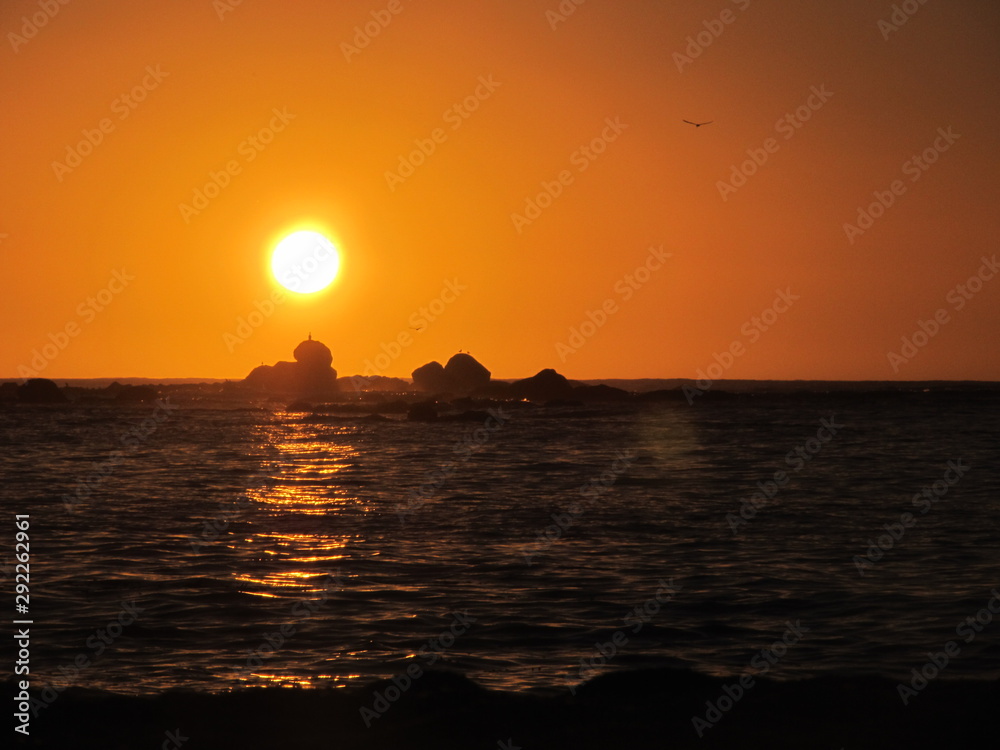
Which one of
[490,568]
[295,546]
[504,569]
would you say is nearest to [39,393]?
[295,546]

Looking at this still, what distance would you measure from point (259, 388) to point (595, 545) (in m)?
177

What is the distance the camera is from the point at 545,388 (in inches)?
5497

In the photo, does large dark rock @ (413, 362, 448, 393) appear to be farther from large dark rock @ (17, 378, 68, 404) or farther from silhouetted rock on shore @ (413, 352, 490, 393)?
large dark rock @ (17, 378, 68, 404)

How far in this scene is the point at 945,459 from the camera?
4553cm

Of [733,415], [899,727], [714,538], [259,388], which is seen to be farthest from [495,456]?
[259,388]

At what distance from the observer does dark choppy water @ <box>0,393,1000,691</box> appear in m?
13.7

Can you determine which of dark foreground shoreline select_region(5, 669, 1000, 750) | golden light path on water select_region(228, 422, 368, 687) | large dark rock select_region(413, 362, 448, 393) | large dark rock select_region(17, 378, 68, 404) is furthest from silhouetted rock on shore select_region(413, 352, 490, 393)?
dark foreground shoreline select_region(5, 669, 1000, 750)

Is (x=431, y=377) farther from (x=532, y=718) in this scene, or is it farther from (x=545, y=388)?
(x=532, y=718)

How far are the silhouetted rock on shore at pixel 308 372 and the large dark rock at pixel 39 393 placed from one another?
1652 inches

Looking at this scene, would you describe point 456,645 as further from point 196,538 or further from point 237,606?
point 196,538

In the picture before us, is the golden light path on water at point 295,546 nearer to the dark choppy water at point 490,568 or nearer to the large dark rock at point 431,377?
the dark choppy water at point 490,568

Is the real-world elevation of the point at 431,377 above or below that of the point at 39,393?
above

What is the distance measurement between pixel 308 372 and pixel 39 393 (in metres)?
46.2

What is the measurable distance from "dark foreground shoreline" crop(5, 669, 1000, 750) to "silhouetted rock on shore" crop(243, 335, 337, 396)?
496 feet
